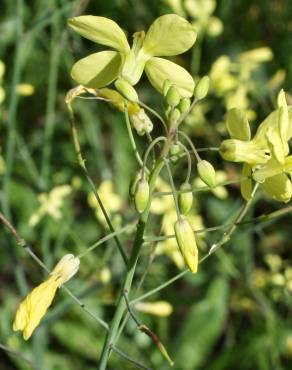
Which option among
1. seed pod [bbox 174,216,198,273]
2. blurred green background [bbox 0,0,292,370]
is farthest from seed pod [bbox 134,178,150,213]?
blurred green background [bbox 0,0,292,370]

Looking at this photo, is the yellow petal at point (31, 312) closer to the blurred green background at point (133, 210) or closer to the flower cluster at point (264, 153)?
the flower cluster at point (264, 153)

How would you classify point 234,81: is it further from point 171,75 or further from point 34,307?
point 34,307

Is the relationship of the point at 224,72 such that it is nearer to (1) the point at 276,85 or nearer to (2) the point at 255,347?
(1) the point at 276,85

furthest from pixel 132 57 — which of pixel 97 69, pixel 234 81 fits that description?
pixel 234 81

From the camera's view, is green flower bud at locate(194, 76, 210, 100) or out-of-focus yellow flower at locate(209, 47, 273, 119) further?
out-of-focus yellow flower at locate(209, 47, 273, 119)

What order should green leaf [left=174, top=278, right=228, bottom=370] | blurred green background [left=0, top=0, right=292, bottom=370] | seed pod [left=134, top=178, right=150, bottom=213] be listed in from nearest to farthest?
seed pod [left=134, top=178, right=150, bottom=213]
blurred green background [left=0, top=0, right=292, bottom=370]
green leaf [left=174, top=278, right=228, bottom=370]

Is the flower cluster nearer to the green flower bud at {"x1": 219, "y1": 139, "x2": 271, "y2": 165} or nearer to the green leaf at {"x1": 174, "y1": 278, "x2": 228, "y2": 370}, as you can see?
the green flower bud at {"x1": 219, "y1": 139, "x2": 271, "y2": 165}
